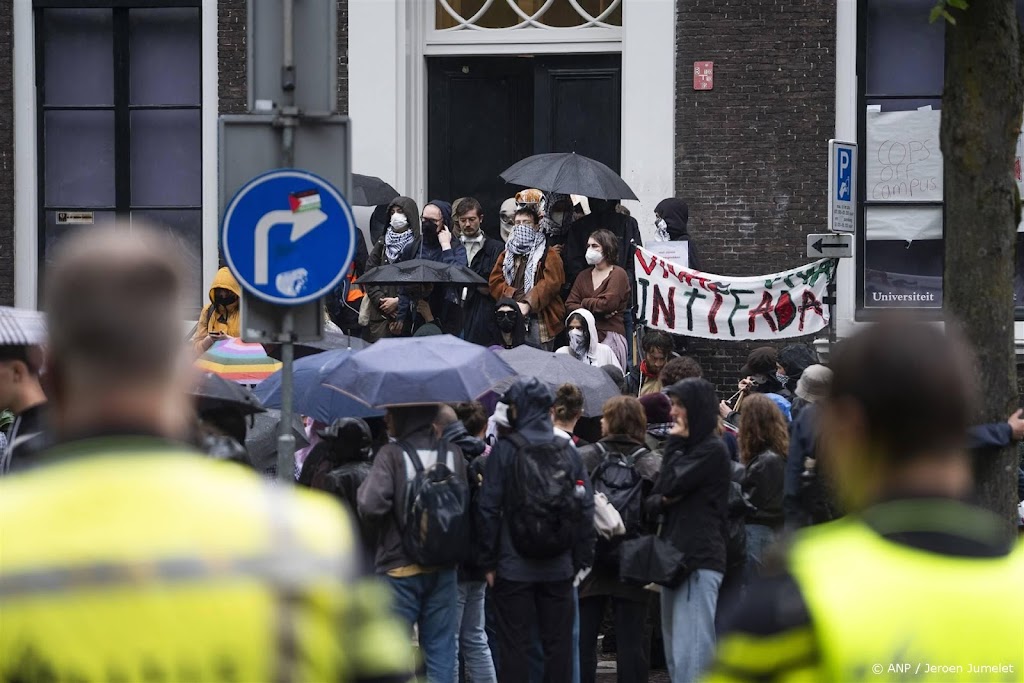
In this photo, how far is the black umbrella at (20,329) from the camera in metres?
5.32

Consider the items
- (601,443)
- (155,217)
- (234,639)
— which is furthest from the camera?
(155,217)

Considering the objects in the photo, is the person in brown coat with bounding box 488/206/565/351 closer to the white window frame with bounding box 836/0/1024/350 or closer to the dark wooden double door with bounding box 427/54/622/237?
the dark wooden double door with bounding box 427/54/622/237

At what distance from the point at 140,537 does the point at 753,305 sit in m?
11.6

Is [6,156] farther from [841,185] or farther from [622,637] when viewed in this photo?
[622,637]

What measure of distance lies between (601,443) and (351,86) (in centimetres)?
738

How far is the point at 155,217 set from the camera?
1581cm

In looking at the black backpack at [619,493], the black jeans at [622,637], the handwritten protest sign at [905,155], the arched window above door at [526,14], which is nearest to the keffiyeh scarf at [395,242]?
the arched window above door at [526,14]

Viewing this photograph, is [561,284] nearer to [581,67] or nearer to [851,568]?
[581,67]

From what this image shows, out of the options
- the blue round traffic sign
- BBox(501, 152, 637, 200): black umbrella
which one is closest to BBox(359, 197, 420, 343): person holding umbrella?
BBox(501, 152, 637, 200): black umbrella

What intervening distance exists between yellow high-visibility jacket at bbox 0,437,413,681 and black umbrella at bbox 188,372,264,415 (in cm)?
448

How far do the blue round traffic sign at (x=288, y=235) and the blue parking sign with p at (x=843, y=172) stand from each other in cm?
598

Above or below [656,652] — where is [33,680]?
above

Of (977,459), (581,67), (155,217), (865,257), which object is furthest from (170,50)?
(977,459)

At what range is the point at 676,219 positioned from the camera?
543 inches
